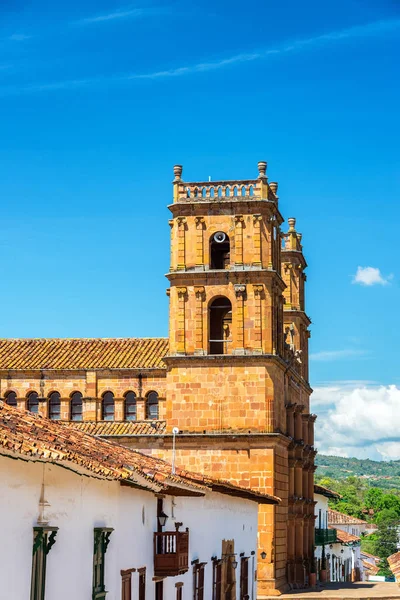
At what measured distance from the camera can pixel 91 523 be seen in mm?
15516

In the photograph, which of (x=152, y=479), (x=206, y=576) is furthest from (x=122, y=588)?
(x=206, y=576)

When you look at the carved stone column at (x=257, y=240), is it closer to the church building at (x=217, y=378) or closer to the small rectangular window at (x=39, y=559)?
the church building at (x=217, y=378)

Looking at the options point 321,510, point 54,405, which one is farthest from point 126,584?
point 321,510

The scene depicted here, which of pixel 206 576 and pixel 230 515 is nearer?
pixel 206 576

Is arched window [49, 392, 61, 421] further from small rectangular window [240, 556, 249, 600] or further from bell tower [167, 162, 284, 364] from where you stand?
small rectangular window [240, 556, 249, 600]

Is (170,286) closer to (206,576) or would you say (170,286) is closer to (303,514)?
(303,514)

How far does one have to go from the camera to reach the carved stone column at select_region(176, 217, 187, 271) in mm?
43969

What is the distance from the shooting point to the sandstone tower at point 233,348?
138 ft

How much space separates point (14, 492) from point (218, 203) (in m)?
32.1

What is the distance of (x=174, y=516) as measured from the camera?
2128 centimetres

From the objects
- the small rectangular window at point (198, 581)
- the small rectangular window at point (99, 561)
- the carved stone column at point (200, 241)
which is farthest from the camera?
the carved stone column at point (200, 241)

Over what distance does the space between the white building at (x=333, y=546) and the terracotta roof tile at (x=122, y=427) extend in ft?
43.7

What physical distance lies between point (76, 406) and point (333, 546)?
27.4 metres

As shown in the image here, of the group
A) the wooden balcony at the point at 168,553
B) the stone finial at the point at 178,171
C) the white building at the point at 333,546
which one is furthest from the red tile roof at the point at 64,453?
the white building at the point at 333,546
